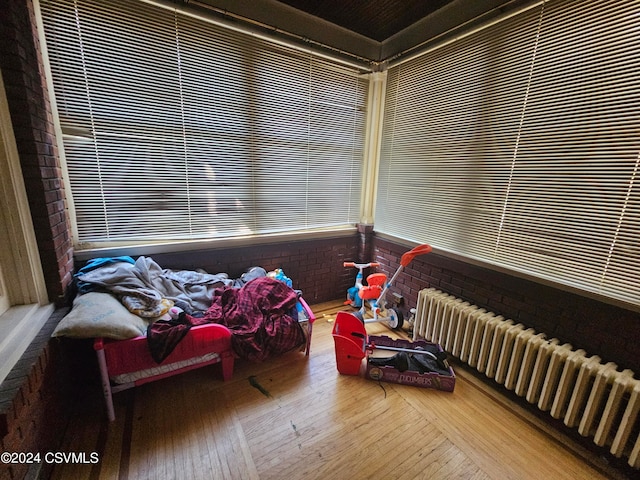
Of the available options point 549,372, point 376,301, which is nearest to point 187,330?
point 376,301

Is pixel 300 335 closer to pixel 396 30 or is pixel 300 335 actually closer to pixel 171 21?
pixel 171 21

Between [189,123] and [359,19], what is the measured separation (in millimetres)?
1838

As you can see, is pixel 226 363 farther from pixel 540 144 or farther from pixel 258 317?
pixel 540 144

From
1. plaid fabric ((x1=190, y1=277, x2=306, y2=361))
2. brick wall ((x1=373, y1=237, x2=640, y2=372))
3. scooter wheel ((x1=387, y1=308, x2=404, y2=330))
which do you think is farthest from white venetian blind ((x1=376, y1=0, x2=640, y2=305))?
→ plaid fabric ((x1=190, y1=277, x2=306, y2=361))

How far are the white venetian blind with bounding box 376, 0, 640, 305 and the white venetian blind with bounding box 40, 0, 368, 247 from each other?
992 millimetres

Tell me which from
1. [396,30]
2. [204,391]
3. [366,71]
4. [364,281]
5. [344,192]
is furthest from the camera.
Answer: [364,281]

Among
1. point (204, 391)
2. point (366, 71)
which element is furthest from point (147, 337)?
point (366, 71)

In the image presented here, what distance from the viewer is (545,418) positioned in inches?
67.2

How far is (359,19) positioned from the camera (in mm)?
2486

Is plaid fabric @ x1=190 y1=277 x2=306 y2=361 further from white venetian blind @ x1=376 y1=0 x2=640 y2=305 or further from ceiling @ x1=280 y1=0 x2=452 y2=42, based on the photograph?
ceiling @ x1=280 y1=0 x2=452 y2=42

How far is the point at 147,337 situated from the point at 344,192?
7.49 feet

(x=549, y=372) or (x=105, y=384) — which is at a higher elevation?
(x=549, y=372)

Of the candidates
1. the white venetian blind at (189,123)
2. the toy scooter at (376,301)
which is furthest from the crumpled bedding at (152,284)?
the toy scooter at (376,301)

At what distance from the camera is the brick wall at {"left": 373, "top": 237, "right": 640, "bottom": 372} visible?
4.71 feet
